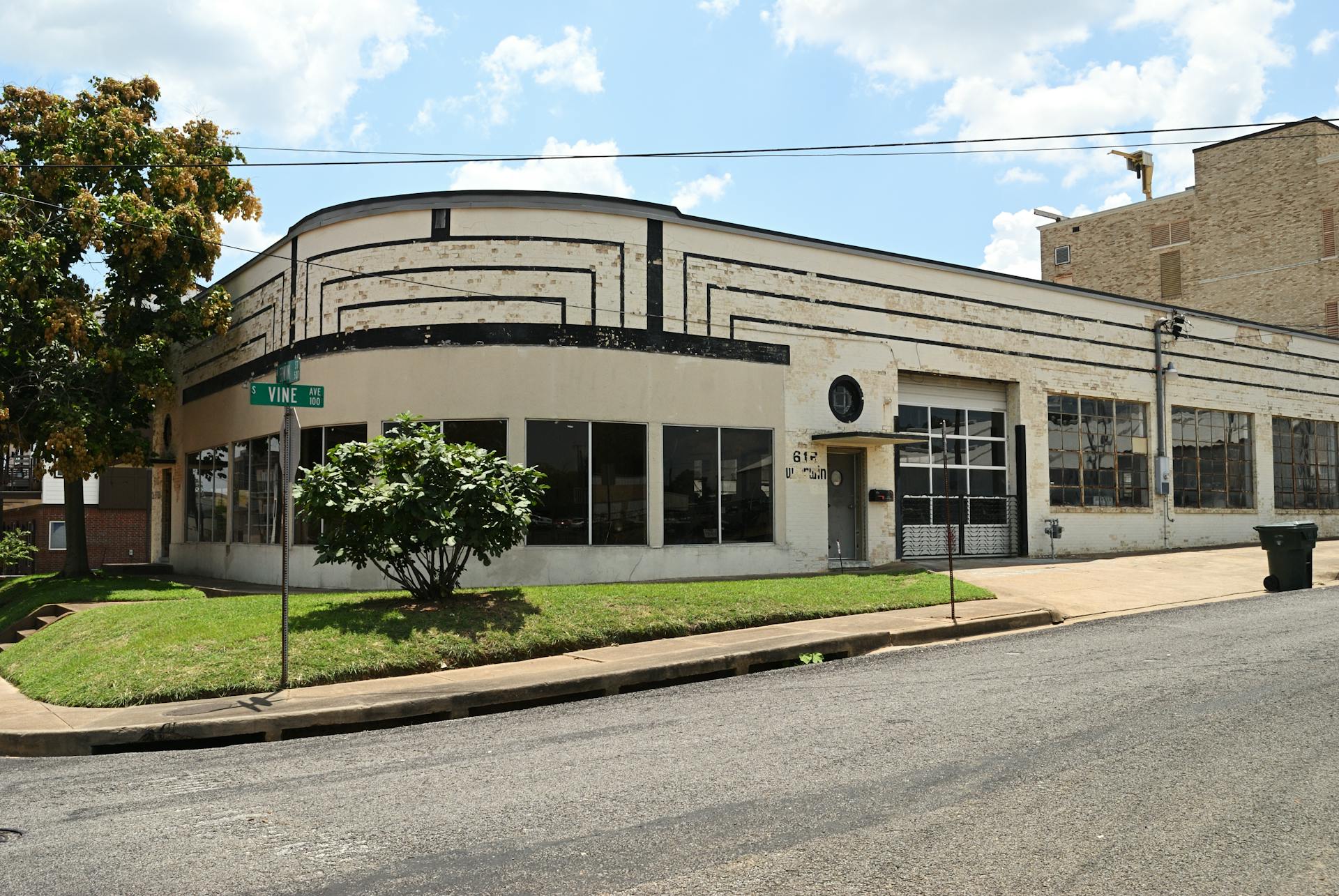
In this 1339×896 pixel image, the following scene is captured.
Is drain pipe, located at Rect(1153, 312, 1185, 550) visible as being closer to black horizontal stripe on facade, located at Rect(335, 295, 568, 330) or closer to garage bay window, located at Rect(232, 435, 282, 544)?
black horizontal stripe on facade, located at Rect(335, 295, 568, 330)

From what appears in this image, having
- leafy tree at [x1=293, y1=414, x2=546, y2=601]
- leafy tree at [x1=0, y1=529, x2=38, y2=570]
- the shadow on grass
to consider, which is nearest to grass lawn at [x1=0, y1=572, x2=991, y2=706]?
the shadow on grass

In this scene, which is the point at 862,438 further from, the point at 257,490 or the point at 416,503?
the point at 257,490

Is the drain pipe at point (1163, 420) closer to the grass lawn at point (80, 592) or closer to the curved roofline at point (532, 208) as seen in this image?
the curved roofline at point (532, 208)

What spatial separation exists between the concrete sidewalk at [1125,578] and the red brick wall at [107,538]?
33.0 m

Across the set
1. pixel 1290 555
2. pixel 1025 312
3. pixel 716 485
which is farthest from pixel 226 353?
pixel 1290 555

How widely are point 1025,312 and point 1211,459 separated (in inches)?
347

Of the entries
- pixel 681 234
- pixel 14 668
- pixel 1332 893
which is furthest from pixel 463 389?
pixel 1332 893

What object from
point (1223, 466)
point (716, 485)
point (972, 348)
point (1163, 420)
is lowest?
point (716, 485)

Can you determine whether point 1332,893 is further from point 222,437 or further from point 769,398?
point 222,437

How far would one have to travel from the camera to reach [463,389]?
19.3m

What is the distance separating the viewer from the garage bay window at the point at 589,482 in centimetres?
1928

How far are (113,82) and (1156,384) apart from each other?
88.3ft

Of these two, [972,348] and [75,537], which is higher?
[972,348]

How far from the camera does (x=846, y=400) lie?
22.6 m
